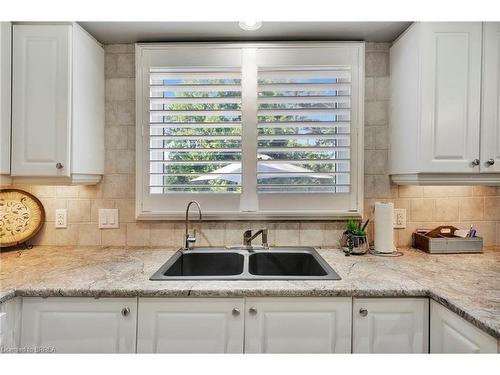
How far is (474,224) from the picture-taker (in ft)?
7.06

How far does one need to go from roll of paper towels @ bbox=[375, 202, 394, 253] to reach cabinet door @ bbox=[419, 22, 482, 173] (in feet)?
1.02

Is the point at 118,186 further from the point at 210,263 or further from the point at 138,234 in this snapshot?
the point at 210,263

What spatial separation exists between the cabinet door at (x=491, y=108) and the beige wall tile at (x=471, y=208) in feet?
1.41

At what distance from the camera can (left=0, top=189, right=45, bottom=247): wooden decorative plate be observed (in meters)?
1.97

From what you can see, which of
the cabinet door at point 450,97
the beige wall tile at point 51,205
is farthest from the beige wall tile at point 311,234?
the beige wall tile at point 51,205

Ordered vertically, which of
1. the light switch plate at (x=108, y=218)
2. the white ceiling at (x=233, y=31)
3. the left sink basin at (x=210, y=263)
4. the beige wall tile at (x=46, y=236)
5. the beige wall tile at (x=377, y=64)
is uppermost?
the white ceiling at (x=233, y=31)

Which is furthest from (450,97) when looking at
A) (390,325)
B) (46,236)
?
(46,236)

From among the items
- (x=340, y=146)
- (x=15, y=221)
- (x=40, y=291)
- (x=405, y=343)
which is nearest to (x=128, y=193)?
(x=15, y=221)

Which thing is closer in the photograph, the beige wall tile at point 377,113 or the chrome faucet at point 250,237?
the chrome faucet at point 250,237

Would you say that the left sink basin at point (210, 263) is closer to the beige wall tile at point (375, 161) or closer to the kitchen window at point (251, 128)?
the kitchen window at point (251, 128)

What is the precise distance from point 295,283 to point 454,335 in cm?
62

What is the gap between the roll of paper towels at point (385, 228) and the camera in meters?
1.95

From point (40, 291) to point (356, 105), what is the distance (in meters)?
1.93

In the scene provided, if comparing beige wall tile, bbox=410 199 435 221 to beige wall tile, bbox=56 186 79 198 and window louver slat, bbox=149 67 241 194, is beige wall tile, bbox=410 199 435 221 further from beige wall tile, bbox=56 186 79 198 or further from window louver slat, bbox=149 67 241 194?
beige wall tile, bbox=56 186 79 198
